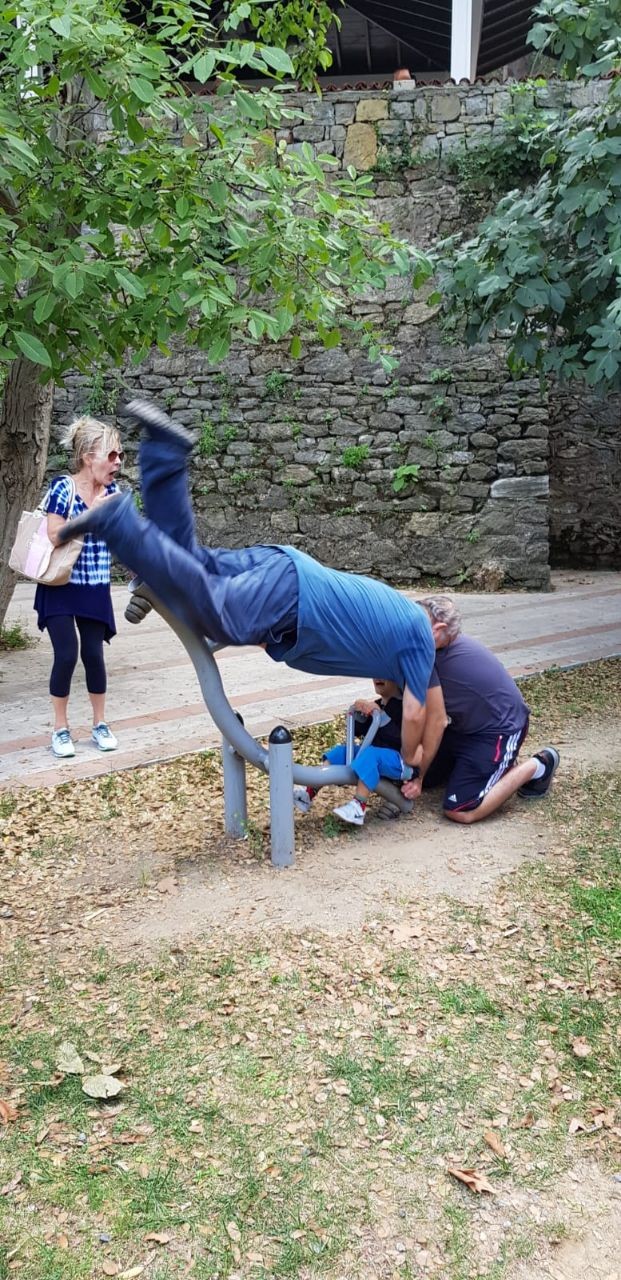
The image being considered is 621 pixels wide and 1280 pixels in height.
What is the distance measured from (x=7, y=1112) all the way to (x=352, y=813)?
1.74 metres

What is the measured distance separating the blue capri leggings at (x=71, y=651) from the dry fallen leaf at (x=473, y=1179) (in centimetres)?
308

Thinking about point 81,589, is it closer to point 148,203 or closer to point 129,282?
point 129,282

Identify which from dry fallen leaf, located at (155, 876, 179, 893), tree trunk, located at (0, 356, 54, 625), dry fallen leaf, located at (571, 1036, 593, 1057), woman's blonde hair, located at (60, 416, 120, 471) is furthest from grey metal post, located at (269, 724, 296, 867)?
tree trunk, located at (0, 356, 54, 625)

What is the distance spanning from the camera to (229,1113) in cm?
243

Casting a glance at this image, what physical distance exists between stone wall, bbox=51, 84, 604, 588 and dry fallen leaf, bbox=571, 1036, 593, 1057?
7.54m

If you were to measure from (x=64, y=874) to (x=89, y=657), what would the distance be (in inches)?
55.9

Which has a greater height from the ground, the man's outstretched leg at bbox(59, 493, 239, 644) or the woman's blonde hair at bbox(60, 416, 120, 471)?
the woman's blonde hair at bbox(60, 416, 120, 471)

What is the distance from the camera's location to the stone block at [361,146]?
9.63 m

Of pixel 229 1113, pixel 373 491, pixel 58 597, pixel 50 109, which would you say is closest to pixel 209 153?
pixel 50 109

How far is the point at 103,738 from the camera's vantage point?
5012 millimetres

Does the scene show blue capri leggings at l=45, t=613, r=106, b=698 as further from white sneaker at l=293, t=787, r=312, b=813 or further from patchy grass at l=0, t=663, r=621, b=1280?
white sneaker at l=293, t=787, r=312, b=813

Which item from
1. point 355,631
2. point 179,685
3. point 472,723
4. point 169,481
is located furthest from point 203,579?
point 179,685

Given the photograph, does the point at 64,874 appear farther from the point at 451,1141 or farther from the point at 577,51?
the point at 577,51

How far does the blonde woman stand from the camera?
15.8ft
